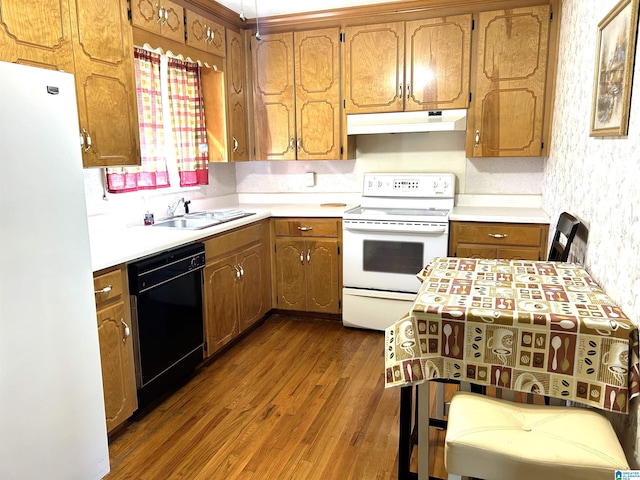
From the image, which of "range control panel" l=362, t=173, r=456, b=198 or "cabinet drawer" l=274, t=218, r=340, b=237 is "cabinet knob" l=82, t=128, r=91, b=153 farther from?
"range control panel" l=362, t=173, r=456, b=198

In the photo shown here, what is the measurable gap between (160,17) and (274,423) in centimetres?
240

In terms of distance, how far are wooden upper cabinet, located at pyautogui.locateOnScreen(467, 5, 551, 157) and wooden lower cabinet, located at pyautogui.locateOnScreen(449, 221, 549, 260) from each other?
1.89ft

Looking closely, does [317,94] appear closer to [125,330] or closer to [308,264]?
[308,264]

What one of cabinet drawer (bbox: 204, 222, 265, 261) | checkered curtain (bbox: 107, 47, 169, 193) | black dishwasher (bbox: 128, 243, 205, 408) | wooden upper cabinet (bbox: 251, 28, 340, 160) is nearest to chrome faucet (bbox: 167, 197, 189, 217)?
checkered curtain (bbox: 107, 47, 169, 193)

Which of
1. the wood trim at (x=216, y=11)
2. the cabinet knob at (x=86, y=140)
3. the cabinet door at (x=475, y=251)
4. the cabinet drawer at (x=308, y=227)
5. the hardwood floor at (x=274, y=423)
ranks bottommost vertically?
the hardwood floor at (x=274, y=423)

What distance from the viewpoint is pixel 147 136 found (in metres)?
3.17

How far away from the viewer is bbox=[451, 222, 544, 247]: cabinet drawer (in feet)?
10.3

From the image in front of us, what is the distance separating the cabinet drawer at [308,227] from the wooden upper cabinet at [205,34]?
1348 mm

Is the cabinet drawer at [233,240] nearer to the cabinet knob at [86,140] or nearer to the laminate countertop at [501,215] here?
the cabinet knob at [86,140]

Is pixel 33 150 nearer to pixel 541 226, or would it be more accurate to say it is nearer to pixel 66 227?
pixel 66 227

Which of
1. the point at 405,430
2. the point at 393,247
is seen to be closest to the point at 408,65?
the point at 393,247

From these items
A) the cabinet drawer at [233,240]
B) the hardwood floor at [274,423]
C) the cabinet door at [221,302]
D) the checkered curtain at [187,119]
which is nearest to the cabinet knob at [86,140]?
the cabinet drawer at [233,240]

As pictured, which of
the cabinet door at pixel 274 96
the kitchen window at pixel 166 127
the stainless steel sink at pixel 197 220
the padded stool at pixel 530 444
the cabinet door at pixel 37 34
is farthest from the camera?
the cabinet door at pixel 274 96

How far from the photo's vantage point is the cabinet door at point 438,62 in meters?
3.35
